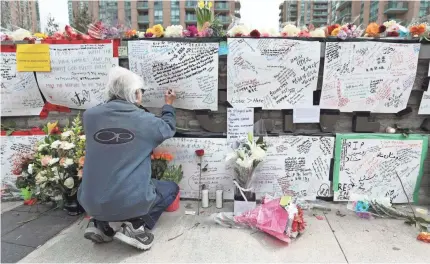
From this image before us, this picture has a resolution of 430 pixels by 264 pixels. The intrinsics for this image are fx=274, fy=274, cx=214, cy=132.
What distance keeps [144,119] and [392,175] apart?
9.24 feet

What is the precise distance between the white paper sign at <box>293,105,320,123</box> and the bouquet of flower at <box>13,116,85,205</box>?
7.69 ft

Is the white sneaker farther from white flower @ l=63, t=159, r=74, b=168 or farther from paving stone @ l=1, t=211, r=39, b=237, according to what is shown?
paving stone @ l=1, t=211, r=39, b=237

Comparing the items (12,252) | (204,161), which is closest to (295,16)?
(204,161)

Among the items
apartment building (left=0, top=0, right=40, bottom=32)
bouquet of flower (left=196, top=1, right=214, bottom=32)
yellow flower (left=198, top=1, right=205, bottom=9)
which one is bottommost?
bouquet of flower (left=196, top=1, right=214, bottom=32)

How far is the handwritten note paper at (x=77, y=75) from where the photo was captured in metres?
3.20

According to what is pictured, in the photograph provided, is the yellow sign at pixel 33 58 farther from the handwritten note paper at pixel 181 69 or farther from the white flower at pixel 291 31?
the white flower at pixel 291 31

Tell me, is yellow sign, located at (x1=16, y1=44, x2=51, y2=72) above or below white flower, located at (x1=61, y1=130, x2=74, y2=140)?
above

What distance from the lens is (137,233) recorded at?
2.27 metres

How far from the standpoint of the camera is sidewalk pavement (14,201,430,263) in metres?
2.18

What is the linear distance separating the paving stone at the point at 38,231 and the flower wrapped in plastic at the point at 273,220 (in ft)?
5.16

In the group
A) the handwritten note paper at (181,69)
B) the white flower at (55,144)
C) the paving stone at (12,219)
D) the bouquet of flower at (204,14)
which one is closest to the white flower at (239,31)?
the handwritten note paper at (181,69)

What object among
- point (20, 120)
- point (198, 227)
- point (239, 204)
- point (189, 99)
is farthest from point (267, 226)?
point (20, 120)

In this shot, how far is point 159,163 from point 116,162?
37.7 inches

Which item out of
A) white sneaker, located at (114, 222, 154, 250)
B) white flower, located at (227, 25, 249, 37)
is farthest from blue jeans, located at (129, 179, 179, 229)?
white flower, located at (227, 25, 249, 37)
